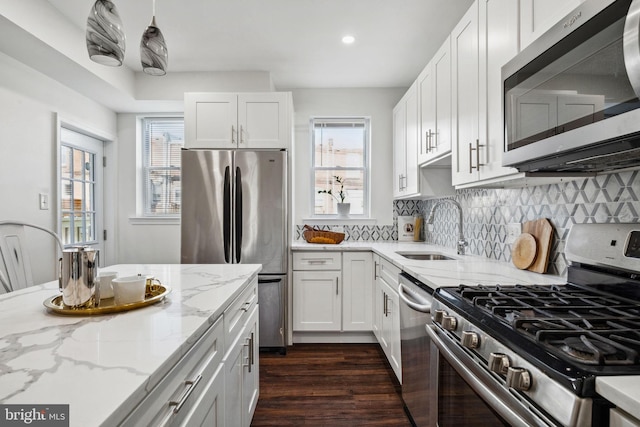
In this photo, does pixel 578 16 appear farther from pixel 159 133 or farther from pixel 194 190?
pixel 159 133

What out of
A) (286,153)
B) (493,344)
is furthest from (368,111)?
(493,344)

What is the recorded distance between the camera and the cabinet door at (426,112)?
2.46m

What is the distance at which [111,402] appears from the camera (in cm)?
56

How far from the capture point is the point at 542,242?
1683 mm

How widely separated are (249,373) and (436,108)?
2071 mm

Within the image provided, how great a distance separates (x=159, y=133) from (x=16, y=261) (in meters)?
2.25

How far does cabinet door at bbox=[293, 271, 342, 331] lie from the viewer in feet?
10.3

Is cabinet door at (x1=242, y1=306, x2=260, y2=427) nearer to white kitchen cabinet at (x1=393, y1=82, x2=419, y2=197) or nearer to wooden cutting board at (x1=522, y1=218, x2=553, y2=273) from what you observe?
wooden cutting board at (x1=522, y1=218, x2=553, y2=273)

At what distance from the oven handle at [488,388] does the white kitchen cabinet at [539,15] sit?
3.90 ft

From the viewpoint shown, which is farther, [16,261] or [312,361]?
[312,361]

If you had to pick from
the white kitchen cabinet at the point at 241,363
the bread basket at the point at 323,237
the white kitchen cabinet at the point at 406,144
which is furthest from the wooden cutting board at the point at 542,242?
the bread basket at the point at 323,237

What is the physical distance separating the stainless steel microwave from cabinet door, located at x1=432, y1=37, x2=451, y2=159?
2.77 feet

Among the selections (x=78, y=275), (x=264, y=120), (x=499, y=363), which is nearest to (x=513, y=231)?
(x=499, y=363)

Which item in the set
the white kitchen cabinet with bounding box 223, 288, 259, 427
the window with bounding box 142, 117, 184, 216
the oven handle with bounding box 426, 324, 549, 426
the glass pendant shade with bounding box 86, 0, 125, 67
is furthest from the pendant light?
the window with bounding box 142, 117, 184, 216
